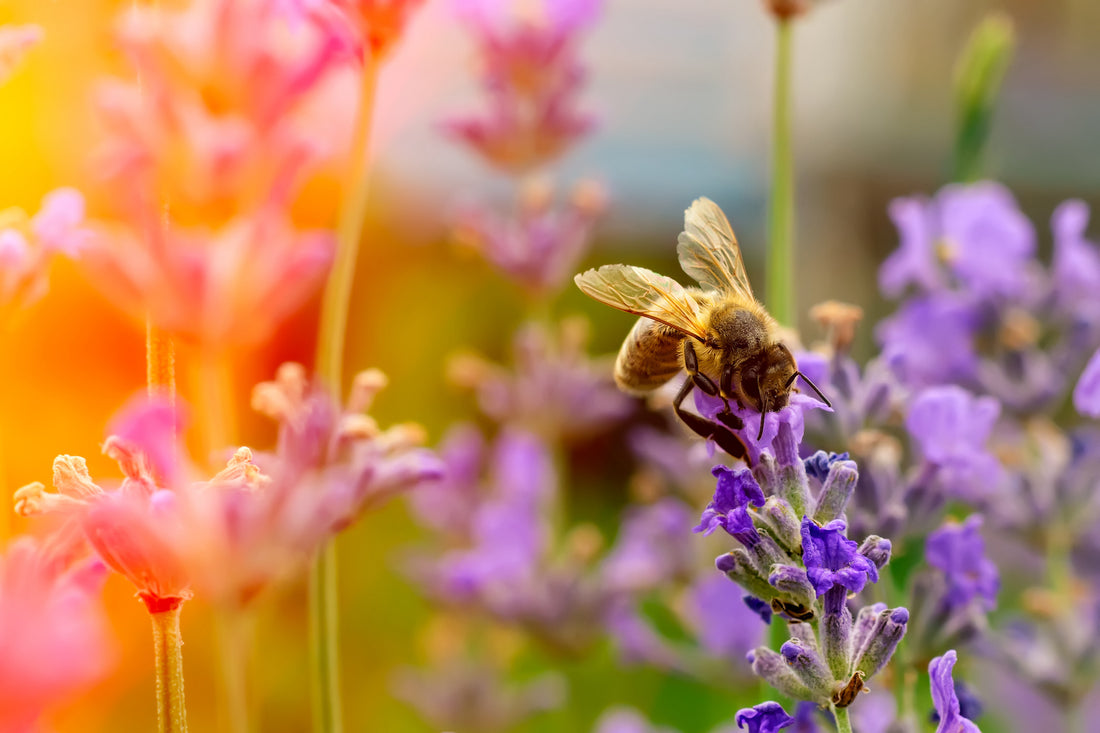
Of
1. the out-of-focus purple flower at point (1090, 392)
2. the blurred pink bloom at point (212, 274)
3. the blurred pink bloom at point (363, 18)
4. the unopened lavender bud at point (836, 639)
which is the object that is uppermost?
the blurred pink bloom at point (363, 18)

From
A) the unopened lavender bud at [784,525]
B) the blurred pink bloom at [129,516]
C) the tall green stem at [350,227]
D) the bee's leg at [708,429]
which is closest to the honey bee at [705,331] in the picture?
the bee's leg at [708,429]

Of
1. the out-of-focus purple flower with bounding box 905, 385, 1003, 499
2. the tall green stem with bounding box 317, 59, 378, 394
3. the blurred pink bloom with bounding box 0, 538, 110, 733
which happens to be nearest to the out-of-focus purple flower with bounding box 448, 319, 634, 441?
the out-of-focus purple flower with bounding box 905, 385, 1003, 499

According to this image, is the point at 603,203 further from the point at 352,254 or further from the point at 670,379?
the point at 352,254

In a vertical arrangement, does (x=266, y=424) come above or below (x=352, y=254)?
above

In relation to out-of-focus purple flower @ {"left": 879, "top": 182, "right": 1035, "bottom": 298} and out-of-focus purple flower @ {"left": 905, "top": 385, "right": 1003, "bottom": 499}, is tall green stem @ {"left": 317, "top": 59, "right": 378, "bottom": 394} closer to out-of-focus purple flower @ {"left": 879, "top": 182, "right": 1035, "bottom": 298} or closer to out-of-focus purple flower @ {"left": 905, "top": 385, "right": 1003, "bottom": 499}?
out-of-focus purple flower @ {"left": 905, "top": 385, "right": 1003, "bottom": 499}

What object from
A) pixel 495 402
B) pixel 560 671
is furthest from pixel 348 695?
pixel 495 402

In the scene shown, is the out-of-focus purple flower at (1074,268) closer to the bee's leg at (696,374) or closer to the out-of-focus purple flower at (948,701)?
the bee's leg at (696,374)

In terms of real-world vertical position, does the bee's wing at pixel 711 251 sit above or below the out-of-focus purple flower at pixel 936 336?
above
